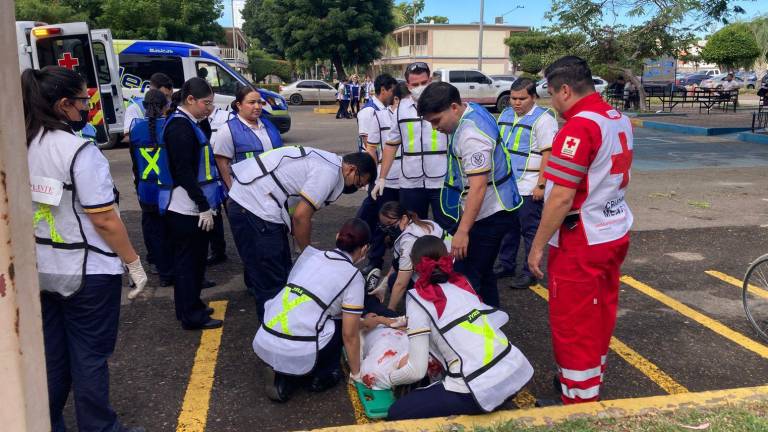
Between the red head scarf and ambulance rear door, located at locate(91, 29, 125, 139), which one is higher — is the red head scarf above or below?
below

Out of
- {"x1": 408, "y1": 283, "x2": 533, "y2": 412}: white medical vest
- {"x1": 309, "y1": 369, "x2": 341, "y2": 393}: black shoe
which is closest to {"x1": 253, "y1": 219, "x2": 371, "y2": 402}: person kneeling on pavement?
{"x1": 309, "y1": 369, "x2": 341, "y2": 393}: black shoe

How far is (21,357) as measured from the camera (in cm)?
188

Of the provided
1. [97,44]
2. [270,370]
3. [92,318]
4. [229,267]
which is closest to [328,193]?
[270,370]

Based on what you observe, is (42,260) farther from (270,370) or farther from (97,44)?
(97,44)

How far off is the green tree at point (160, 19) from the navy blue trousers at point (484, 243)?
29427 millimetres

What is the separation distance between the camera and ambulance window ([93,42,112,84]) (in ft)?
43.5

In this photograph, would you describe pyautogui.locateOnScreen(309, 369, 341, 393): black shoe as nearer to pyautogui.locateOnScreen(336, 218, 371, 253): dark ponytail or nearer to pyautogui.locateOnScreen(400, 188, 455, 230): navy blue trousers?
pyautogui.locateOnScreen(336, 218, 371, 253): dark ponytail

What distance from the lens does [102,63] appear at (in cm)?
1330

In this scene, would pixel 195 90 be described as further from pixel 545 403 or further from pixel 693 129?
pixel 693 129

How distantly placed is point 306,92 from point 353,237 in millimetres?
30349

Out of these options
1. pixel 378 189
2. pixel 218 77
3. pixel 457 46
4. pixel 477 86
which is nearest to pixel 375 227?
pixel 378 189

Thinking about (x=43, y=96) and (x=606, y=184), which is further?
(x=606, y=184)

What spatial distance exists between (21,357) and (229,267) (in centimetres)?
445

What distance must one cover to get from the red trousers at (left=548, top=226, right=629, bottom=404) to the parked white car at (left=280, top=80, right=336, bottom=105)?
99.6 feet
